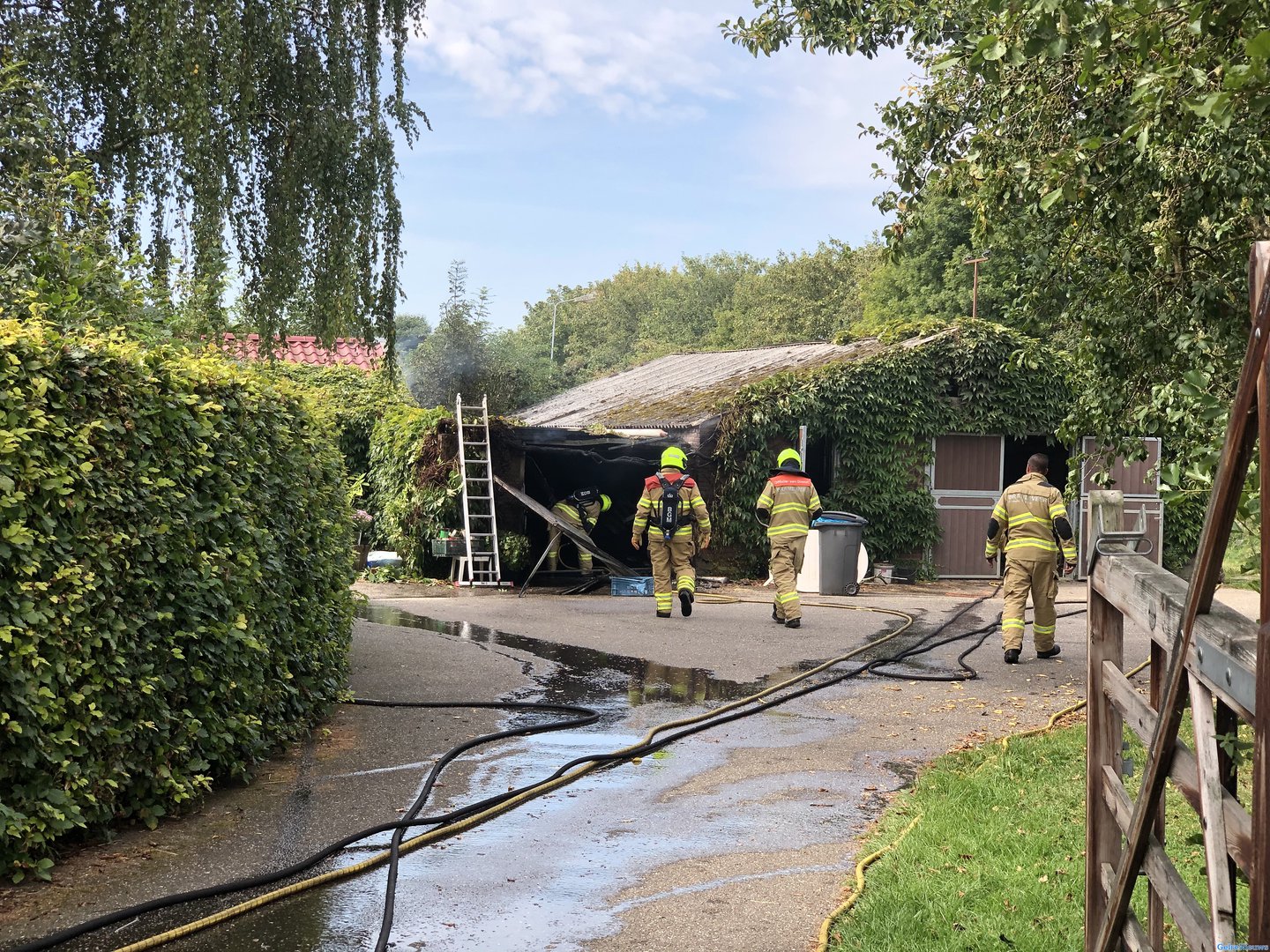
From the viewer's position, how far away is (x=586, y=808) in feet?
20.3

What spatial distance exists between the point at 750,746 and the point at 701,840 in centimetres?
206

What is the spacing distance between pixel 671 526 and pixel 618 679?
381 cm

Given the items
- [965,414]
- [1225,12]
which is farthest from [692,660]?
[965,414]

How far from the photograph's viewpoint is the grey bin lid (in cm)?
1744

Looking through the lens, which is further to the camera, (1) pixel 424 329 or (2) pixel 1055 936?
(1) pixel 424 329

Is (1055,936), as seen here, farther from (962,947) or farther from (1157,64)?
(1157,64)

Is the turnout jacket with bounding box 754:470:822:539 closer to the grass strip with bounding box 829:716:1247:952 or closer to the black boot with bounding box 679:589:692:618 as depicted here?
the black boot with bounding box 679:589:692:618

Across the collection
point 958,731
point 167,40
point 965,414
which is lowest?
point 958,731

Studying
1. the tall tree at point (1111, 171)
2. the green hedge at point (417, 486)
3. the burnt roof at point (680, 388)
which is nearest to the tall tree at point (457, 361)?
the burnt roof at point (680, 388)

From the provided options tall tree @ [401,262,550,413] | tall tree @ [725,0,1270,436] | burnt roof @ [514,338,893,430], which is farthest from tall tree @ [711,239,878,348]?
tall tree @ [725,0,1270,436]

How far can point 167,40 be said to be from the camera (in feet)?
32.3

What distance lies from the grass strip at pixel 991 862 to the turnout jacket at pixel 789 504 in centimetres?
628

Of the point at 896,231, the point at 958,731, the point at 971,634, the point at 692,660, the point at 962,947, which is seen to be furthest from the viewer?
the point at 971,634

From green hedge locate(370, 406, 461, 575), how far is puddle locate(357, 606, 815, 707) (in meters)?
5.47
